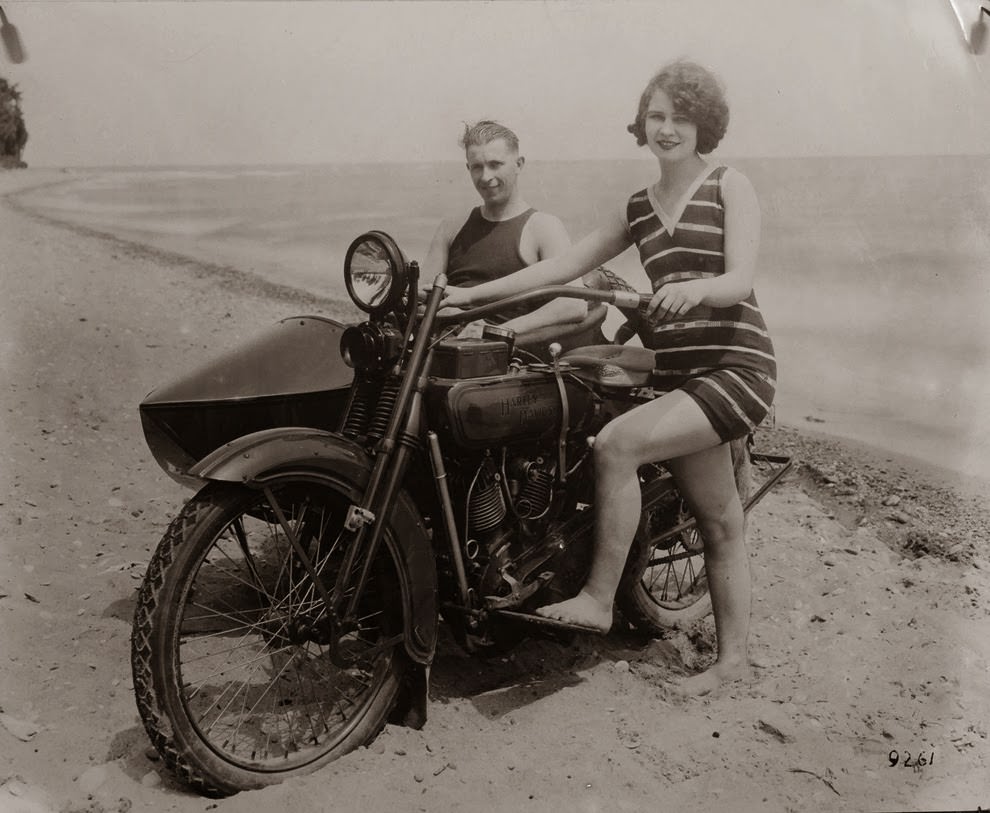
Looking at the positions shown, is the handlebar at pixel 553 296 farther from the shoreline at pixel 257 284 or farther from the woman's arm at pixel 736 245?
the shoreline at pixel 257 284

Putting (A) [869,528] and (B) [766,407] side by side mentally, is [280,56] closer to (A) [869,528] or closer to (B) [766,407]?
(B) [766,407]

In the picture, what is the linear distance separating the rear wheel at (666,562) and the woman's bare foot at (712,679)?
35 centimetres

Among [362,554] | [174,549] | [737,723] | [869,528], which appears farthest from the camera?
[869,528]

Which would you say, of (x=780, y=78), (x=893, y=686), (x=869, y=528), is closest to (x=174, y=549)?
(x=893, y=686)

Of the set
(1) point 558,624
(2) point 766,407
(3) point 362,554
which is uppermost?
(2) point 766,407

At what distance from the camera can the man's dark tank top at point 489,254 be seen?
351 centimetres

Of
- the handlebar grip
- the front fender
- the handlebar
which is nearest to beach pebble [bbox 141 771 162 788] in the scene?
the front fender

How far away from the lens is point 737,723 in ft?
9.21

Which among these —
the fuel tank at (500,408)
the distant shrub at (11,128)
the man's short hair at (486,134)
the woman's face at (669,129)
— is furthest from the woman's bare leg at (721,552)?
the distant shrub at (11,128)

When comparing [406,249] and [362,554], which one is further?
[406,249]

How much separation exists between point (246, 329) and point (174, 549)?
2.80 metres

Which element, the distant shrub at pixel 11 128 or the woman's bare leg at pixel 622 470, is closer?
the woman's bare leg at pixel 622 470

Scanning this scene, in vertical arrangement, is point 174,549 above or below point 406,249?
below

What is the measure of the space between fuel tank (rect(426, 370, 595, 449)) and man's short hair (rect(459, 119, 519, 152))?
980 mm
